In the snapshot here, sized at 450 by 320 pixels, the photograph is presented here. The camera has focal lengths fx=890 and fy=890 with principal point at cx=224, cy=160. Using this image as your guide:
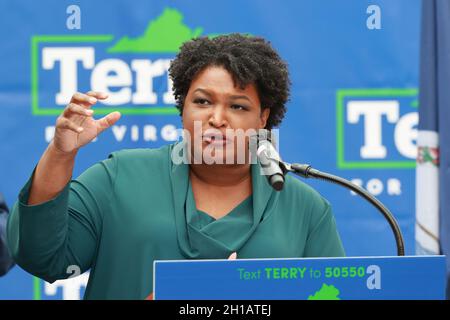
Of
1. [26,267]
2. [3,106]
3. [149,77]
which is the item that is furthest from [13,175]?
[26,267]

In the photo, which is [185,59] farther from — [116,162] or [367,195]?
[367,195]

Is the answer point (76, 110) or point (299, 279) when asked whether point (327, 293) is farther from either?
point (76, 110)

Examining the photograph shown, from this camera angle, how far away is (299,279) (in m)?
1.79

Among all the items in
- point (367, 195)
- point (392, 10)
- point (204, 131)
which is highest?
point (392, 10)

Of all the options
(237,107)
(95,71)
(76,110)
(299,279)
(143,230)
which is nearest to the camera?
(299,279)

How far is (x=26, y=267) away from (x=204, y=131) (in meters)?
0.55

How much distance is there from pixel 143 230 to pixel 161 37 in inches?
62.1

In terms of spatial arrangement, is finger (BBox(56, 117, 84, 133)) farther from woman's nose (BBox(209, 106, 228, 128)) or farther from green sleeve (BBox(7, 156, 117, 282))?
woman's nose (BBox(209, 106, 228, 128))

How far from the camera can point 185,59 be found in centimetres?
241

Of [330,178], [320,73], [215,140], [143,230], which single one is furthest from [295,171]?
[320,73]

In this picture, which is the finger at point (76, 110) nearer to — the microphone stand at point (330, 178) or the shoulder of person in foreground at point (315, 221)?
the microphone stand at point (330, 178)

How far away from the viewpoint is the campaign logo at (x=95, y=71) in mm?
3594

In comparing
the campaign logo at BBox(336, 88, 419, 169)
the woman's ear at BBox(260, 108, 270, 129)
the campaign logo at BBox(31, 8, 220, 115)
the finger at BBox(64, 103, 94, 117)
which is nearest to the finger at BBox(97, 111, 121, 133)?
the finger at BBox(64, 103, 94, 117)

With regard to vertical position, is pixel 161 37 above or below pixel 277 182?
above
